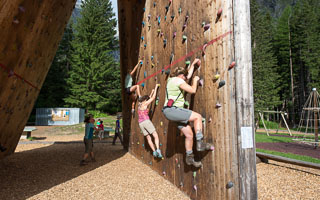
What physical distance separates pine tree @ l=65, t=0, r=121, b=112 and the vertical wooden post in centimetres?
2702

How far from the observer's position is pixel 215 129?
8.65ft

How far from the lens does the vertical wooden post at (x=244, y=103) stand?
225 cm

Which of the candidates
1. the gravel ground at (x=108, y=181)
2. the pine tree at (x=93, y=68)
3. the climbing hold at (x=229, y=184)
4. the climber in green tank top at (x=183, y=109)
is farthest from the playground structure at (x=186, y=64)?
the pine tree at (x=93, y=68)

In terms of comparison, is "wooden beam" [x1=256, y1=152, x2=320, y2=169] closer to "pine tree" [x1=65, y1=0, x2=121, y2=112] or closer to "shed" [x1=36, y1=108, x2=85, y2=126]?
"shed" [x1=36, y1=108, x2=85, y2=126]

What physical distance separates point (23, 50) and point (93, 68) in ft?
87.0

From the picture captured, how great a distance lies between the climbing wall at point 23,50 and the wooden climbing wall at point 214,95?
214 centimetres

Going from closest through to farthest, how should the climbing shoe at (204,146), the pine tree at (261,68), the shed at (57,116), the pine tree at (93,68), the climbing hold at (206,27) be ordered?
the climbing shoe at (204,146)
the climbing hold at (206,27)
the shed at (57,116)
the pine tree at (261,68)
the pine tree at (93,68)

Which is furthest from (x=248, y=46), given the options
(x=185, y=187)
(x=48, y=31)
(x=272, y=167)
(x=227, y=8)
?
(x=272, y=167)

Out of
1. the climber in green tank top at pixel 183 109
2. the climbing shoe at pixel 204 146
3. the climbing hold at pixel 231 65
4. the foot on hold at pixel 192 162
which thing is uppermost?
the climbing hold at pixel 231 65

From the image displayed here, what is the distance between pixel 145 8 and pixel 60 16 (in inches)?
79.6

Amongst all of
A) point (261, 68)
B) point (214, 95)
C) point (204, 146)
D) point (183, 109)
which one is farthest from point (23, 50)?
point (261, 68)

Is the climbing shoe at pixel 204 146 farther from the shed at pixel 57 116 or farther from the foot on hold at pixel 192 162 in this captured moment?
the shed at pixel 57 116

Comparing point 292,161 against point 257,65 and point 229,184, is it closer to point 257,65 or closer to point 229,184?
point 229,184

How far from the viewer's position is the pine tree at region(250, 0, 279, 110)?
25656 mm
